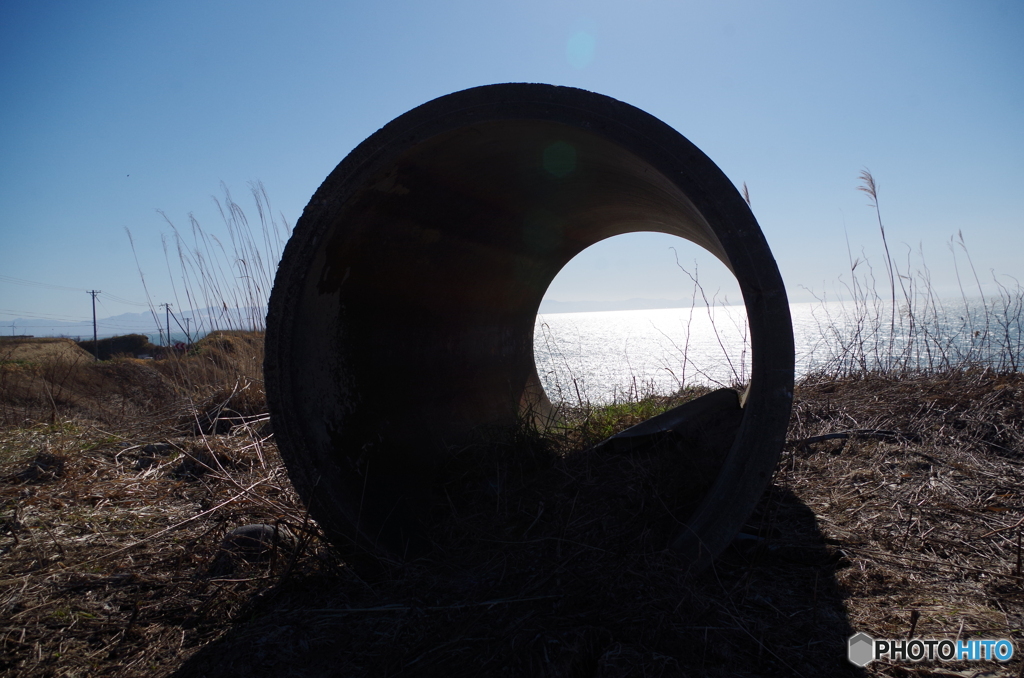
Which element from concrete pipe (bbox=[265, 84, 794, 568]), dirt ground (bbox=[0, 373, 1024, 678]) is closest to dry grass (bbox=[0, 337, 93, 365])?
dirt ground (bbox=[0, 373, 1024, 678])

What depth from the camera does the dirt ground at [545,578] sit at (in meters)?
1.58

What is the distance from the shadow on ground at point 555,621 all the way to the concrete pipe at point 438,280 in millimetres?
231

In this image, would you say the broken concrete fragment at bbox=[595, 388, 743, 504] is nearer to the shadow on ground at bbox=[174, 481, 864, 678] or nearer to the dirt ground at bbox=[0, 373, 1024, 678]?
the dirt ground at bbox=[0, 373, 1024, 678]

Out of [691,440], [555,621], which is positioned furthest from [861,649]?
[691,440]

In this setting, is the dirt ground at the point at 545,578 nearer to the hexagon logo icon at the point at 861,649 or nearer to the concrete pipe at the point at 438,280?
the hexagon logo icon at the point at 861,649

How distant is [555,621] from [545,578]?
20 cm

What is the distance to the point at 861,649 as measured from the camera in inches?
61.1

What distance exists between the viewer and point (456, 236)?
3072 millimetres

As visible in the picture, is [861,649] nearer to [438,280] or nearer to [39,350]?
[438,280]

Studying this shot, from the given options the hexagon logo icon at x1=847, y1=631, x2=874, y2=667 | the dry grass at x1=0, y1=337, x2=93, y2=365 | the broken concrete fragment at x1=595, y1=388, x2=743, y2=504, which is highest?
the dry grass at x1=0, y1=337, x2=93, y2=365

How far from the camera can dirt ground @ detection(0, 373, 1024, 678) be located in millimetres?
1579

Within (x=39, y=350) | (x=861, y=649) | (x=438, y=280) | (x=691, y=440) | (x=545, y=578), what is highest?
(x=438, y=280)

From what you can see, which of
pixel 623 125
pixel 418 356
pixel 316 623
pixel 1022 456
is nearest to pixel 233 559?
pixel 316 623

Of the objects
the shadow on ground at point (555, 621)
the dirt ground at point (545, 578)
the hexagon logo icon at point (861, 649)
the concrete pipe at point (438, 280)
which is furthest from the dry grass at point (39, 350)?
the hexagon logo icon at point (861, 649)
